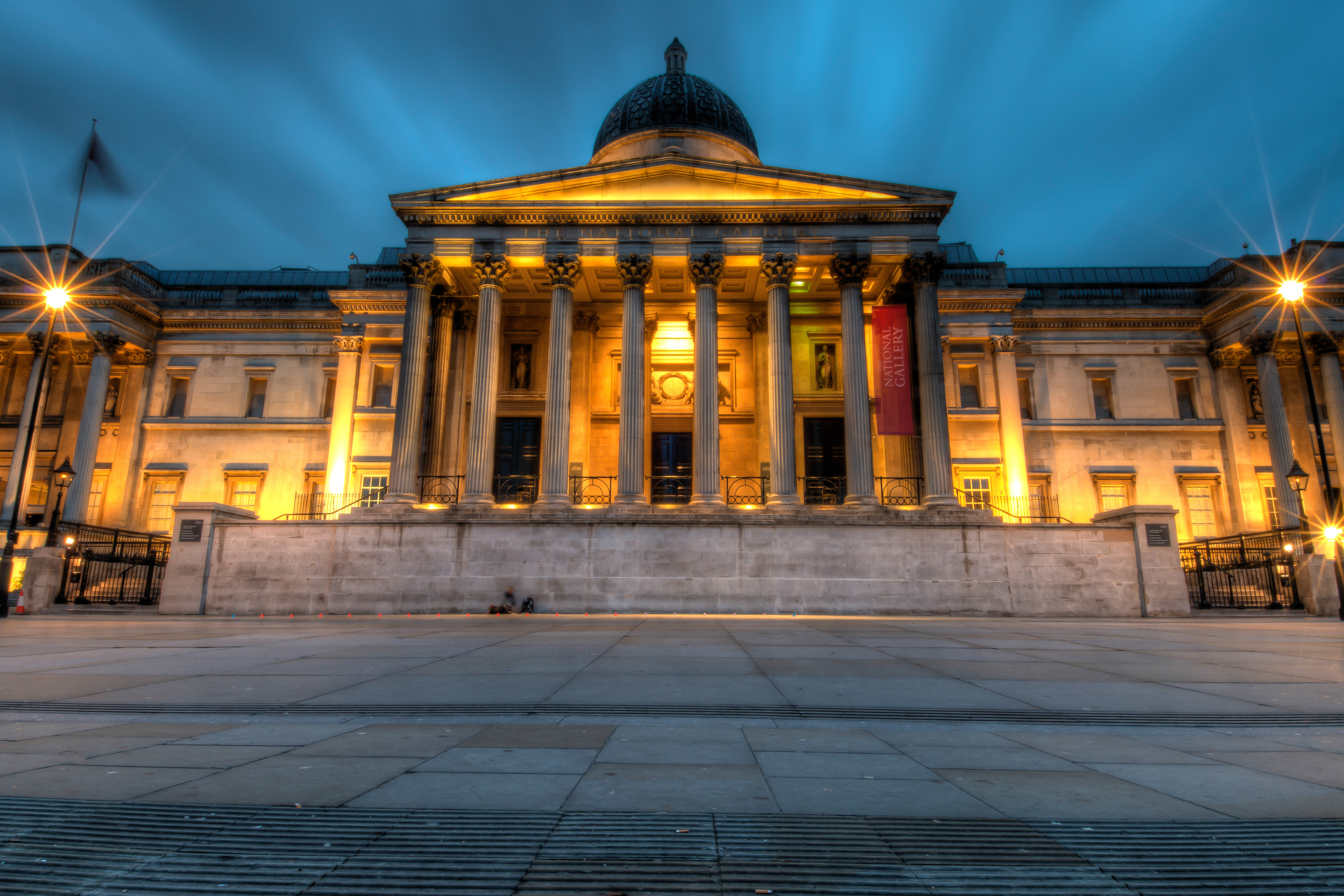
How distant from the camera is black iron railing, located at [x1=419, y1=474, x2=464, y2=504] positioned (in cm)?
2462

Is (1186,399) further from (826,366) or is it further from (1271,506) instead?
(826,366)

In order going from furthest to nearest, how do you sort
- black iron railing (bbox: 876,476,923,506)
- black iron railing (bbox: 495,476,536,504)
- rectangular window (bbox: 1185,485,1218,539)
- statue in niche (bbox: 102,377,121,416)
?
statue in niche (bbox: 102,377,121,416) → rectangular window (bbox: 1185,485,1218,539) → black iron railing (bbox: 495,476,536,504) → black iron railing (bbox: 876,476,923,506)

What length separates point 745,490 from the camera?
27938 millimetres

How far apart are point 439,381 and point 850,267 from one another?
15.9m

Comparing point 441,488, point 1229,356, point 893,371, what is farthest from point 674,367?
point 1229,356

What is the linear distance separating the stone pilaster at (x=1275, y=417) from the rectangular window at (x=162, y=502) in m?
50.3

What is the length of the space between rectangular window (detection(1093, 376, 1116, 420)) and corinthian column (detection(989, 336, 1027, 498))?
4.32 meters

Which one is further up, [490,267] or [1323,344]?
[490,267]

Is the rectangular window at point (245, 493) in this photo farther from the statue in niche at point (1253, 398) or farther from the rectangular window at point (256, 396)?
the statue in niche at point (1253, 398)

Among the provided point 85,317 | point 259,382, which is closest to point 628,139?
point 259,382

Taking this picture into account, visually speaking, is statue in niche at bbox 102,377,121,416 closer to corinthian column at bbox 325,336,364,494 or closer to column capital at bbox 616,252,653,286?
corinthian column at bbox 325,336,364,494

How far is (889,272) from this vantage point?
25734 mm

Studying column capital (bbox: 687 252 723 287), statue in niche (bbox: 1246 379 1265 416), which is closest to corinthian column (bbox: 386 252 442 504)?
column capital (bbox: 687 252 723 287)

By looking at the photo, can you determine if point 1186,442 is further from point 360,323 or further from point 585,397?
point 360,323
